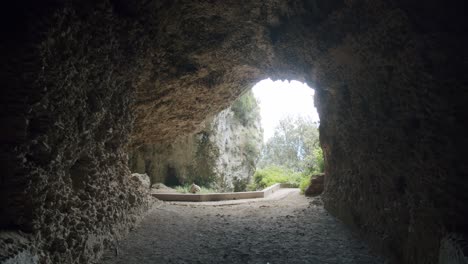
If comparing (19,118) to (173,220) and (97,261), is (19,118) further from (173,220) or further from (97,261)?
(173,220)

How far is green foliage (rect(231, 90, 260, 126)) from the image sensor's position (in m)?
16.3

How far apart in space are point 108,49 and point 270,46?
337 cm

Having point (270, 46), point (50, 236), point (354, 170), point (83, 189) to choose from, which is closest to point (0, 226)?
point (50, 236)

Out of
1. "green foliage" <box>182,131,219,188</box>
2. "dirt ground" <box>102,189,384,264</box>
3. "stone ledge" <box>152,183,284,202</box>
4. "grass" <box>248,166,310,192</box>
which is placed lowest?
"dirt ground" <box>102,189,384,264</box>

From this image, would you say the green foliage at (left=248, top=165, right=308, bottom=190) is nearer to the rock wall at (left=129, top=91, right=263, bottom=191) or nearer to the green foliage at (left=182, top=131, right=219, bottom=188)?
the rock wall at (left=129, top=91, right=263, bottom=191)

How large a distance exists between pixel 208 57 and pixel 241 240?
12.2 feet

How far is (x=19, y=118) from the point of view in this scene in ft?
8.80

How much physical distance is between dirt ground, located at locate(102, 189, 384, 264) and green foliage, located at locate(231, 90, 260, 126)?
33.0 feet

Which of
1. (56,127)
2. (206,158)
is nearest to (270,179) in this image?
(206,158)

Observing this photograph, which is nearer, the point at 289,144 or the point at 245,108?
the point at 245,108

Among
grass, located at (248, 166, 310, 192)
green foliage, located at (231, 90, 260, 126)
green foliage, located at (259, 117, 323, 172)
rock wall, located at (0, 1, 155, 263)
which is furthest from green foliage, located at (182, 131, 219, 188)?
green foliage, located at (259, 117, 323, 172)

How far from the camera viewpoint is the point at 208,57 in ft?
21.2

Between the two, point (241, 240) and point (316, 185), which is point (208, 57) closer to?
point (241, 240)

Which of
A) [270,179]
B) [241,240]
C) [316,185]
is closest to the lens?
A: [241,240]
